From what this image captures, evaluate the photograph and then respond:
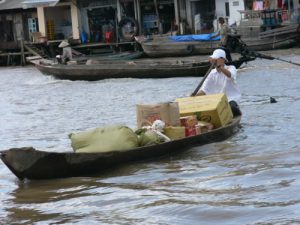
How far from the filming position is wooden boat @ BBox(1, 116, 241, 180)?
715cm

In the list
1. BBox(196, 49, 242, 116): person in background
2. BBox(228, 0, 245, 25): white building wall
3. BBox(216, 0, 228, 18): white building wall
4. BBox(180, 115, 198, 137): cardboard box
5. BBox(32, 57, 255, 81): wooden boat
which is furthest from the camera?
BBox(216, 0, 228, 18): white building wall

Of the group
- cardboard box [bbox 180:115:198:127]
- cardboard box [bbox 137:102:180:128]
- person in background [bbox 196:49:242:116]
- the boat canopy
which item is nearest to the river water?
cardboard box [bbox 180:115:198:127]

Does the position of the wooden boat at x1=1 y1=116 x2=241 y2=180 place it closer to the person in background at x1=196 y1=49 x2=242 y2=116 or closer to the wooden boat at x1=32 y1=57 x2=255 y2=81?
the person in background at x1=196 y1=49 x2=242 y2=116

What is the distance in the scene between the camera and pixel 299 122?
36.6 ft

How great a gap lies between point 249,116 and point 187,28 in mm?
23775

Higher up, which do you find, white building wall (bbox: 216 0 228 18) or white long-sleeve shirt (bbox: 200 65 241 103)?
white building wall (bbox: 216 0 228 18)

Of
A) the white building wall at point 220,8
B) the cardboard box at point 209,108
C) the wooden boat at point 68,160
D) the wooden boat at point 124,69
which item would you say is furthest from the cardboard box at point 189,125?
the white building wall at point 220,8

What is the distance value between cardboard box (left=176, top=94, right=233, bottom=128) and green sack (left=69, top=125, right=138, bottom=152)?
1.51 meters

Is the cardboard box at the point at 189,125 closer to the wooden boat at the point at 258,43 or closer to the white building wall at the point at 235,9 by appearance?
the wooden boat at the point at 258,43

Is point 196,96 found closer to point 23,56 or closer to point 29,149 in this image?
point 29,149

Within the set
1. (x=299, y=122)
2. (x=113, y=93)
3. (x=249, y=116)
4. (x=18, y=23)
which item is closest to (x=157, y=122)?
(x=299, y=122)

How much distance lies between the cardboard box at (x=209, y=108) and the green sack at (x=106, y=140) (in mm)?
1505

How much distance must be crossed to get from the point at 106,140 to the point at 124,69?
50.3ft

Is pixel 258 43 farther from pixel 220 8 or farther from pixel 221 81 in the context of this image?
pixel 221 81
